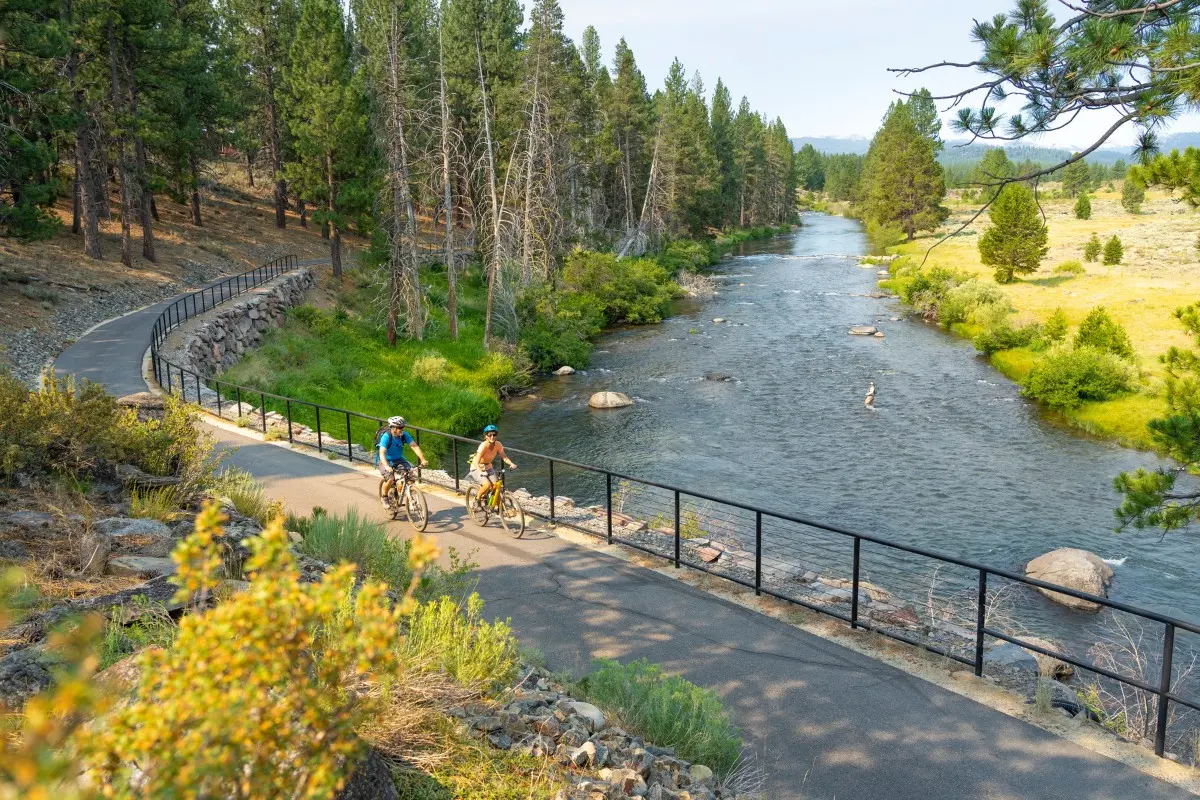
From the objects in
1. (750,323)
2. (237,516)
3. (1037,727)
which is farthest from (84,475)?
(750,323)

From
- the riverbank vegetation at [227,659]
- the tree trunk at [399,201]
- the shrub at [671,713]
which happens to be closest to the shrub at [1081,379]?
the tree trunk at [399,201]

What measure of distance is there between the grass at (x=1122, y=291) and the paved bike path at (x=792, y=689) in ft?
17.8

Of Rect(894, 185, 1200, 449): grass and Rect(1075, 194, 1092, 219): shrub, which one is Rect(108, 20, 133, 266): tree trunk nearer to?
Rect(894, 185, 1200, 449): grass

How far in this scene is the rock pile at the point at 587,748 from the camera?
17.4ft

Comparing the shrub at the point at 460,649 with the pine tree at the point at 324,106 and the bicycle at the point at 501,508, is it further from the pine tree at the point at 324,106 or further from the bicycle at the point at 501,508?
the pine tree at the point at 324,106

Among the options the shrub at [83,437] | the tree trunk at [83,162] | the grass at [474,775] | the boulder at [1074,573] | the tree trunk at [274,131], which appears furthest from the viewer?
the tree trunk at [274,131]

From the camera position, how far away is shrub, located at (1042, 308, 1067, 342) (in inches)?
1308

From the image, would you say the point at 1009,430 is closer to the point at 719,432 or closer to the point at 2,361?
the point at 719,432

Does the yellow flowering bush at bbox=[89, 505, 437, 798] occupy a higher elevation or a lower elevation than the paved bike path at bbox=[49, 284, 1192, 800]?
higher

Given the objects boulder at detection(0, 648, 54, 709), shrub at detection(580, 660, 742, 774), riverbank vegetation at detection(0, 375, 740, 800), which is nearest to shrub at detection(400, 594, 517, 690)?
riverbank vegetation at detection(0, 375, 740, 800)

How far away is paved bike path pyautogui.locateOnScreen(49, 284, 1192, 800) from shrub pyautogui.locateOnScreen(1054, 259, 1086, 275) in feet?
162

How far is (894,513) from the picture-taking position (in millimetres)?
19484

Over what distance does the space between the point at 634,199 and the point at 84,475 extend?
217 feet

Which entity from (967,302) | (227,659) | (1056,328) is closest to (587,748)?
(227,659)
